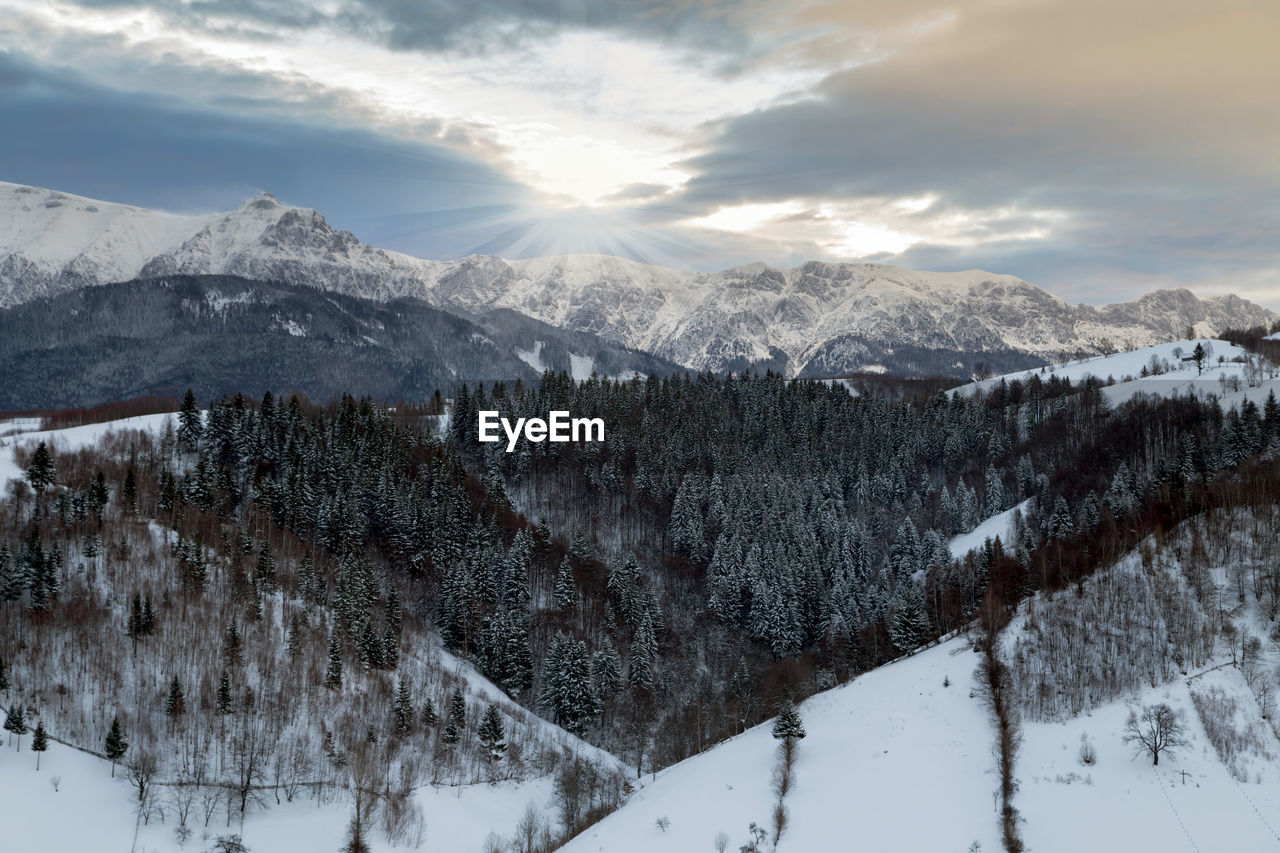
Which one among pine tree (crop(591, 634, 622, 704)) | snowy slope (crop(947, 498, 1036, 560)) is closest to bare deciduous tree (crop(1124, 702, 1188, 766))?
pine tree (crop(591, 634, 622, 704))

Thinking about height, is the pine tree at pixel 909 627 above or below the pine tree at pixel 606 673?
above

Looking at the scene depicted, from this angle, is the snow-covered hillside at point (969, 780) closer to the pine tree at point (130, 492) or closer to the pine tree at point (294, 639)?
the pine tree at point (294, 639)

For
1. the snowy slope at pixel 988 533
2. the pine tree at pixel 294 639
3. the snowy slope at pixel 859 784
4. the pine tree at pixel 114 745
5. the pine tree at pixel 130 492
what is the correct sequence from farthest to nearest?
→ 1. the snowy slope at pixel 988 533
2. the pine tree at pixel 130 492
3. the pine tree at pixel 294 639
4. the pine tree at pixel 114 745
5. the snowy slope at pixel 859 784

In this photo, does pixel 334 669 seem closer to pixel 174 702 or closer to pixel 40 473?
pixel 174 702

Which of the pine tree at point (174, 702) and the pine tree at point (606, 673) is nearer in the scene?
the pine tree at point (174, 702)

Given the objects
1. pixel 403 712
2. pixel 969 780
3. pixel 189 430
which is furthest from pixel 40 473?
pixel 969 780

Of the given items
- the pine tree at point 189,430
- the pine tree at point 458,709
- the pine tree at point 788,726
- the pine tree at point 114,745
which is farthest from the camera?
the pine tree at point 189,430

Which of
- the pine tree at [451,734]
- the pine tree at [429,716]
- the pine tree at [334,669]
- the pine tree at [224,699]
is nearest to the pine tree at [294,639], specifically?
the pine tree at [334,669]
